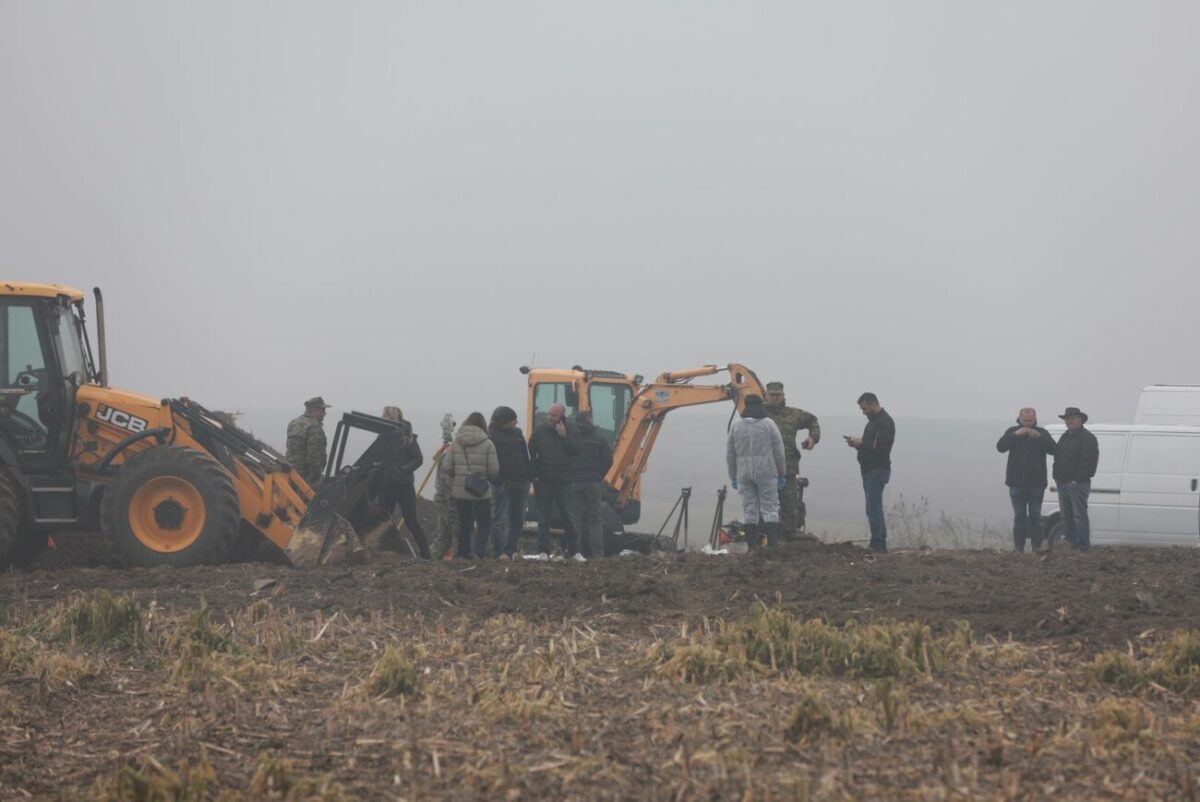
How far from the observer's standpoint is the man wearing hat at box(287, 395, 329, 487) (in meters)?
15.9

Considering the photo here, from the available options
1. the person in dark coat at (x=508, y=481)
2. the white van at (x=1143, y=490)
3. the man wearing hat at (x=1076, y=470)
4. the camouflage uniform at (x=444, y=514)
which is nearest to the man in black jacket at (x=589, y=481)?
the person in dark coat at (x=508, y=481)

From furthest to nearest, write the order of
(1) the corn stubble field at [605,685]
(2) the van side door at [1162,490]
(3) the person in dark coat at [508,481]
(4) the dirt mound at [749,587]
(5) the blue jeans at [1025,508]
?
(2) the van side door at [1162,490] → (5) the blue jeans at [1025,508] → (3) the person in dark coat at [508,481] → (4) the dirt mound at [749,587] → (1) the corn stubble field at [605,685]

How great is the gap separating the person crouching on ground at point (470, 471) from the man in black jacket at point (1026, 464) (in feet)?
18.8

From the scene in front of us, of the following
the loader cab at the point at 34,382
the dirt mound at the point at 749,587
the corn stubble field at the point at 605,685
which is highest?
the loader cab at the point at 34,382

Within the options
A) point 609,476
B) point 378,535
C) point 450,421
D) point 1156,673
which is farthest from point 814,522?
point 1156,673

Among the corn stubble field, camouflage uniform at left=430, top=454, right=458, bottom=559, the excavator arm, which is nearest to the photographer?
the corn stubble field

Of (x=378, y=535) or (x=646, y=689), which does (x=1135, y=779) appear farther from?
(x=378, y=535)

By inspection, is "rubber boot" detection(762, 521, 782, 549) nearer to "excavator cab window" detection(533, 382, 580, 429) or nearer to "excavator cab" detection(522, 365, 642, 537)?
"excavator cab" detection(522, 365, 642, 537)

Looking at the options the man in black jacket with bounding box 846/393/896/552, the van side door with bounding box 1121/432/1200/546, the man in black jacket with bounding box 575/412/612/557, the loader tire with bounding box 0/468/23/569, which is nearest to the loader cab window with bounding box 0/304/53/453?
the loader tire with bounding box 0/468/23/569

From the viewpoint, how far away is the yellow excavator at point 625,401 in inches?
745

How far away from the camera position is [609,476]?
18984 millimetres

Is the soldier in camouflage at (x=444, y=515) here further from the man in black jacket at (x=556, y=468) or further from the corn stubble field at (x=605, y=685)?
the corn stubble field at (x=605, y=685)

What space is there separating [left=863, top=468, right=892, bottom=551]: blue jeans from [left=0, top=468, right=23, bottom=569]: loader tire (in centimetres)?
855

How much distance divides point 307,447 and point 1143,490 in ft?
32.9
